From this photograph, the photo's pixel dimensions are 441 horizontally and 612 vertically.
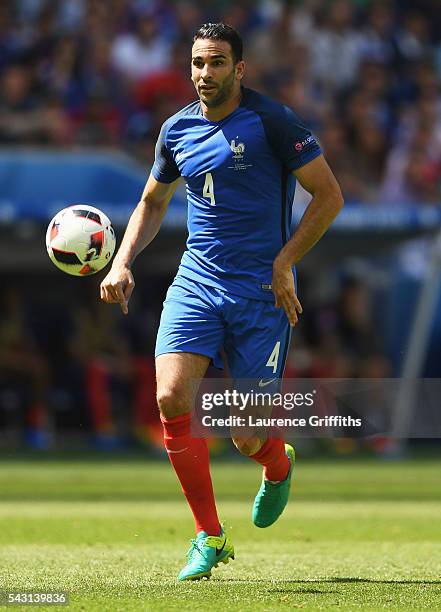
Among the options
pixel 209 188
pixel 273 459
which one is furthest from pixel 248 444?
pixel 209 188

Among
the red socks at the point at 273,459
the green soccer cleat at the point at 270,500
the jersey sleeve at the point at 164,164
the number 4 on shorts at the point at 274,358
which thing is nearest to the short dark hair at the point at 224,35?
the jersey sleeve at the point at 164,164

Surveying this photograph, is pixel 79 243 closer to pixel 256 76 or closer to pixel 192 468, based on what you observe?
pixel 192 468

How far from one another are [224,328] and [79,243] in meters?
0.96

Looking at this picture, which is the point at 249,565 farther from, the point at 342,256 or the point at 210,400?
the point at 342,256

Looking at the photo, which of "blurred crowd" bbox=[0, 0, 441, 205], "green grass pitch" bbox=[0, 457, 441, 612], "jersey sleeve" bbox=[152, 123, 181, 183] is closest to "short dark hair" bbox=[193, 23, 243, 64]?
"jersey sleeve" bbox=[152, 123, 181, 183]

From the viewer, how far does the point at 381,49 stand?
2125 centimetres

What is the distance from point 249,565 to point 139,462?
9211 mm

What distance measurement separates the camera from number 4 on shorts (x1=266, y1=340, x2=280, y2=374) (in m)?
7.07

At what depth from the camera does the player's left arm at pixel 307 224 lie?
6840mm

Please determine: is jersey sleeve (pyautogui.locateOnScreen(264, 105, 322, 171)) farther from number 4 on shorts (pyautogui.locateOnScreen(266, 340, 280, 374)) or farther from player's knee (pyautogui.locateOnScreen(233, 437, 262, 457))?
player's knee (pyautogui.locateOnScreen(233, 437, 262, 457))

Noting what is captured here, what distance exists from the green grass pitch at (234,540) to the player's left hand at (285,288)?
135cm

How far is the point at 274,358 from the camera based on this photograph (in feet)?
23.3

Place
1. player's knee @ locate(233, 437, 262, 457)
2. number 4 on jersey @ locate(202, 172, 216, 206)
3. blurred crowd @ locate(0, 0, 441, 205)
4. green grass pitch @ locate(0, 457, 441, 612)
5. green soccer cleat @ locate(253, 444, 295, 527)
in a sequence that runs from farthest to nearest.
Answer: blurred crowd @ locate(0, 0, 441, 205), green soccer cleat @ locate(253, 444, 295, 527), player's knee @ locate(233, 437, 262, 457), number 4 on jersey @ locate(202, 172, 216, 206), green grass pitch @ locate(0, 457, 441, 612)

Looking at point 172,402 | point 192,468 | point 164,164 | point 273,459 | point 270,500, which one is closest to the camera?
point 172,402
